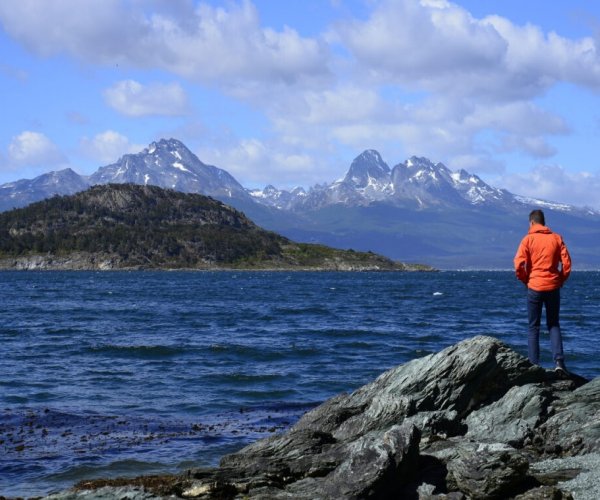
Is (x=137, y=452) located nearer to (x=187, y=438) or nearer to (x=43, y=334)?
(x=187, y=438)

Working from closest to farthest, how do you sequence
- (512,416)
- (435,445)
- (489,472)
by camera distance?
1. (489,472)
2. (435,445)
3. (512,416)

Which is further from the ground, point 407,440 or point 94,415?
point 407,440

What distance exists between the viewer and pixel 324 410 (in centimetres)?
1930

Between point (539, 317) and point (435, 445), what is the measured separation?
5690 mm

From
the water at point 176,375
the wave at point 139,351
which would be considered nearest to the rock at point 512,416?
the water at point 176,375

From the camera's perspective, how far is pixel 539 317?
20.0 metres

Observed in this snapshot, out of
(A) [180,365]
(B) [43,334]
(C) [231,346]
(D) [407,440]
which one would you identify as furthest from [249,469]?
(B) [43,334]

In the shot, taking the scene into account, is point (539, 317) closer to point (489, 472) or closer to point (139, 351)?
point (489, 472)

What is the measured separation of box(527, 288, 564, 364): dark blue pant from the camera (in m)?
20.0

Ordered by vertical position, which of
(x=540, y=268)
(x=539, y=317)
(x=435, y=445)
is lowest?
(x=435, y=445)

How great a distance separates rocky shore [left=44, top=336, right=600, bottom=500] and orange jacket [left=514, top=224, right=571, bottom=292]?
2.14 m

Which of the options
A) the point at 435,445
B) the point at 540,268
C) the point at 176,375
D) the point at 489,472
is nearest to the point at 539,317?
the point at 540,268

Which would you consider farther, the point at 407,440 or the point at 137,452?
the point at 137,452

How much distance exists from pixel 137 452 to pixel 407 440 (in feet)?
28.3
